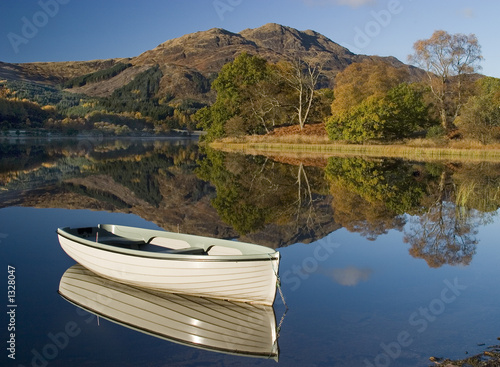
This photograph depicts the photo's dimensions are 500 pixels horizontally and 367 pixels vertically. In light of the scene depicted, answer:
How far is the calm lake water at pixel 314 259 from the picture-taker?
23.9ft

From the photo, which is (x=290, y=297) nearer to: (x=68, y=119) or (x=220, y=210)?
(x=220, y=210)

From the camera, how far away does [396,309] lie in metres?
8.97

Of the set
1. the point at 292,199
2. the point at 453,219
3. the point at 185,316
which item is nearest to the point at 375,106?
the point at 292,199

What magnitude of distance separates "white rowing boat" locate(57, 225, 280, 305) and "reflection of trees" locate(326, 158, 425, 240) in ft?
23.3

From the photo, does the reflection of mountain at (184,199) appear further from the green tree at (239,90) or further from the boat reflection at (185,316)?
the green tree at (239,90)

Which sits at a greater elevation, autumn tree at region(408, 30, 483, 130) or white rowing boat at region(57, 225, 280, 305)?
autumn tree at region(408, 30, 483, 130)

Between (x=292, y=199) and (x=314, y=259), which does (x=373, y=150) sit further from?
(x=314, y=259)

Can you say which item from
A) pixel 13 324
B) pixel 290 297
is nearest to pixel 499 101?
pixel 290 297

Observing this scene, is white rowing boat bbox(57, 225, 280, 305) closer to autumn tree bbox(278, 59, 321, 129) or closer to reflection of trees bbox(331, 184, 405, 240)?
reflection of trees bbox(331, 184, 405, 240)

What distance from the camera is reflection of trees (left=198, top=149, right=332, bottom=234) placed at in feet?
55.7

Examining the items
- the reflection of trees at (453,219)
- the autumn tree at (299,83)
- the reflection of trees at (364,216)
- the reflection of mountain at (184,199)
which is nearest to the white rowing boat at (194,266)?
the reflection of mountain at (184,199)

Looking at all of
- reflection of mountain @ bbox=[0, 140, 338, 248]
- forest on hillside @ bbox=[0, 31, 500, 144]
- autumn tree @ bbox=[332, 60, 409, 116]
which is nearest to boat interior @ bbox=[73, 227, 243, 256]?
reflection of mountain @ bbox=[0, 140, 338, 248]

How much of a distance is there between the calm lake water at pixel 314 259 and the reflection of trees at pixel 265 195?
0.32ft

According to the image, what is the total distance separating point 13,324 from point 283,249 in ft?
23.4
